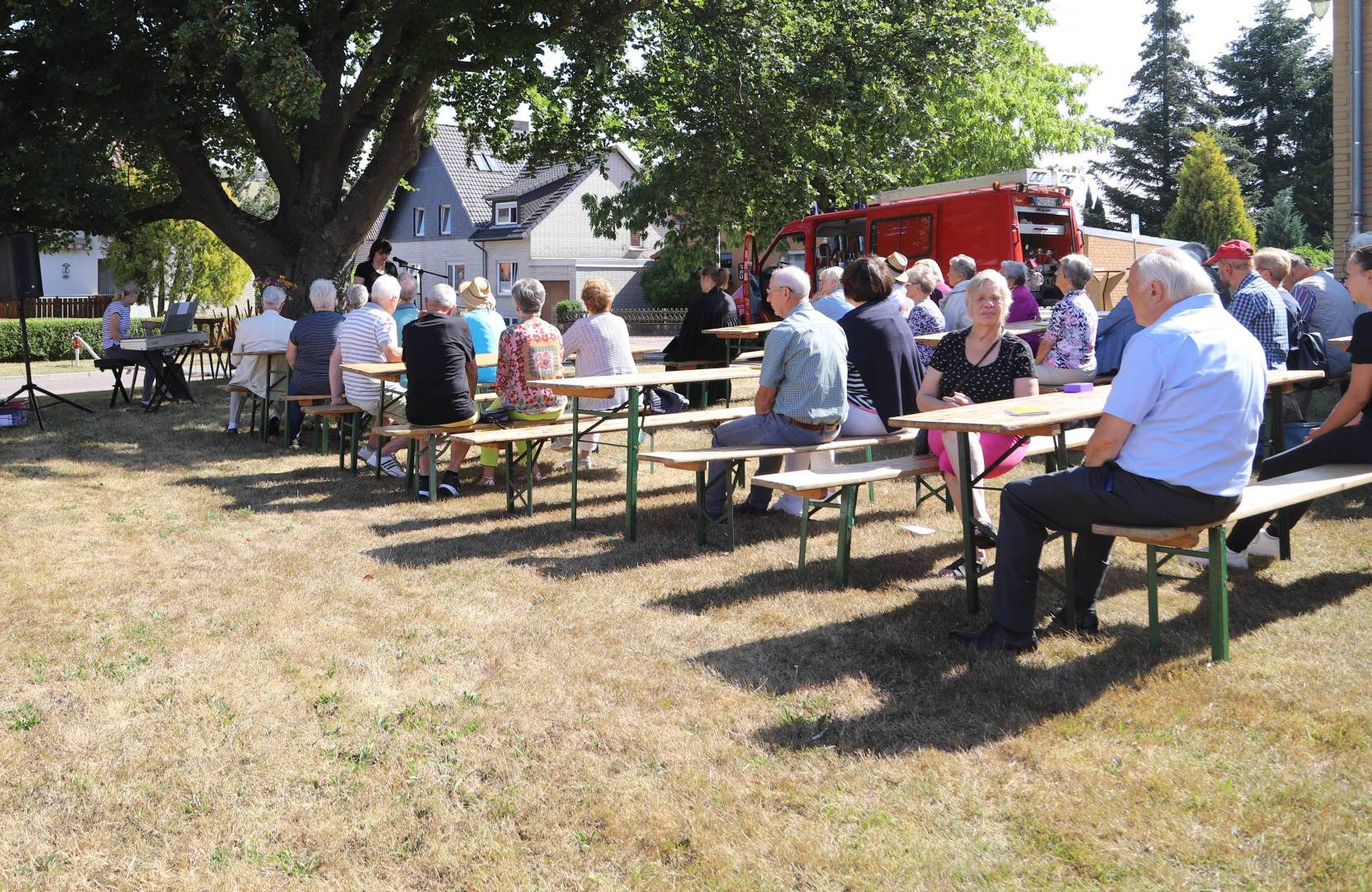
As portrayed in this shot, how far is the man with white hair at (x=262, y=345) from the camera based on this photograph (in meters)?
11.3

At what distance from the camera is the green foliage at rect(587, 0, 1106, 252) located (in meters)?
15.9

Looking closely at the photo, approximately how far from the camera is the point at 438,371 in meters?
8.38

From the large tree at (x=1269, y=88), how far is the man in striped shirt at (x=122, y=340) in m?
45.4

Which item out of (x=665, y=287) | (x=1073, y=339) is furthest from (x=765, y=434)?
(x=665, y=287)

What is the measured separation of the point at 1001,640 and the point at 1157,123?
4903 cm

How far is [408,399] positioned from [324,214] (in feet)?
28.5

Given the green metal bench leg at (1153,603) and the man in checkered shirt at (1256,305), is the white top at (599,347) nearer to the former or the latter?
the man in checkered shirt at (1256,305)

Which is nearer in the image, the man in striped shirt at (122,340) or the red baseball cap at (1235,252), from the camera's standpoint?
the red baseball cap at (1235,252)

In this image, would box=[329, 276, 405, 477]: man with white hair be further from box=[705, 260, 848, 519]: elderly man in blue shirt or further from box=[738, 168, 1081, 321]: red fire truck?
box=[738, 168, 1081, 321]: red fire truck

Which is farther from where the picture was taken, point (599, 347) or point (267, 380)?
point (267, 380)

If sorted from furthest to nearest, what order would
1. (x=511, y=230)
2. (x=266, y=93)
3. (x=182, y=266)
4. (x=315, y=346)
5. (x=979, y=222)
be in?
(x=511, y=230) → (x=182, y=266) → (x=979, y=222) → (x=266, y=93) → (x=315, y=346)

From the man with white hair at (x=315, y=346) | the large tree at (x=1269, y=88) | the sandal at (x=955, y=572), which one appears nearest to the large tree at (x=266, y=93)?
the man with white hair at (x=315, y=346)

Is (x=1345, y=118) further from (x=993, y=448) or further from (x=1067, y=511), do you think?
(x=1067, y=511)

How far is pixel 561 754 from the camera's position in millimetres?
3857
